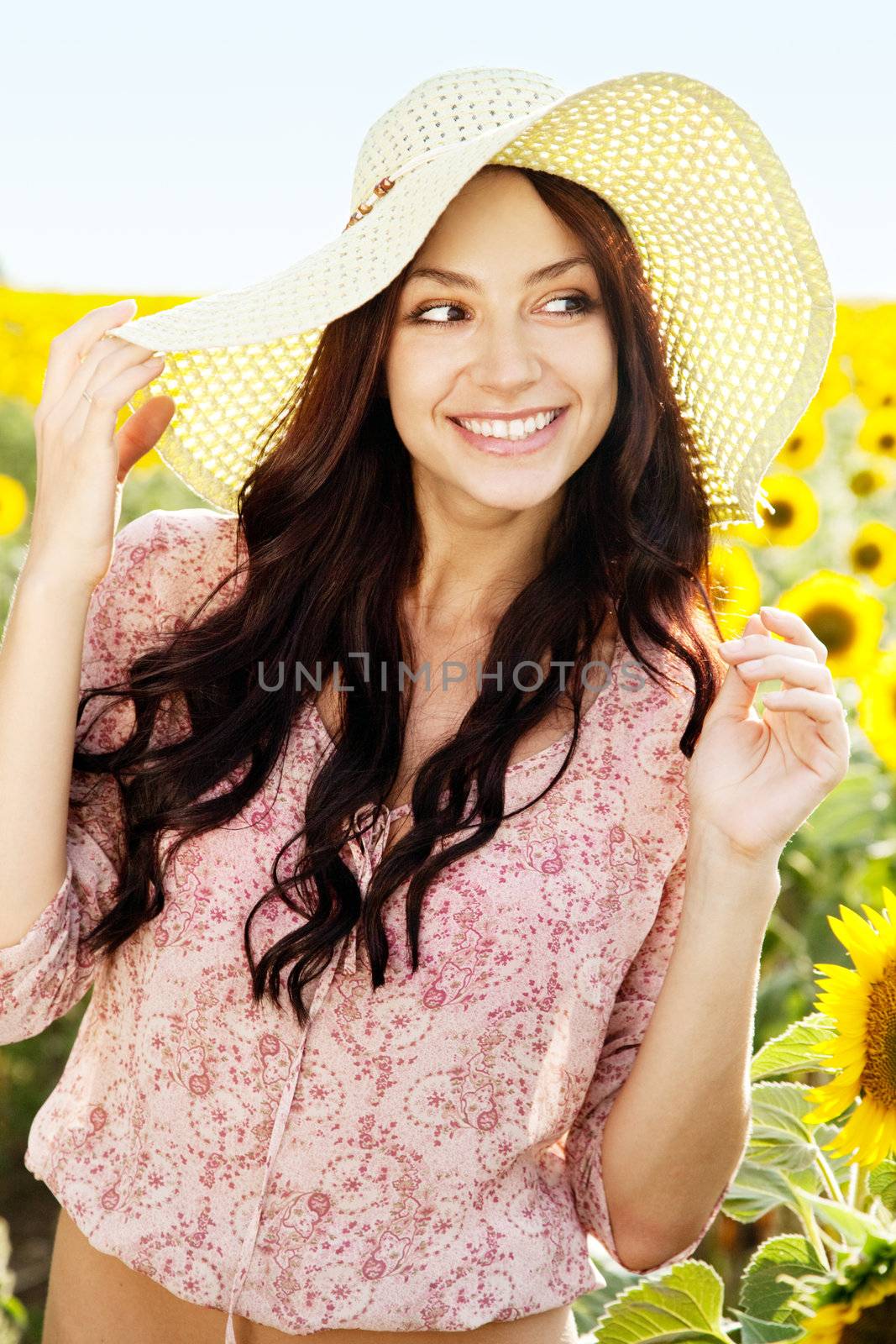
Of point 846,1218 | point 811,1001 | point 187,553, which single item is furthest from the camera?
point 811,1001

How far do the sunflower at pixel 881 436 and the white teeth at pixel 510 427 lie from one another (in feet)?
9.16

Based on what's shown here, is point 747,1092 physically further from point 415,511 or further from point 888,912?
point 415,511

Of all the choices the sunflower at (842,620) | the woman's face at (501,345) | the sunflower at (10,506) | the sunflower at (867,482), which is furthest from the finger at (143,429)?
the sunflower at (867,482)

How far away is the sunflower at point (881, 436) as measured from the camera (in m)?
4.14

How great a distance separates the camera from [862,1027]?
1.35 metres

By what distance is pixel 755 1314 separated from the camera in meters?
1.54

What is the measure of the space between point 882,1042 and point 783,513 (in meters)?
2.61

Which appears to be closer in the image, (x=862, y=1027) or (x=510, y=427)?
(x=862, y=1027)

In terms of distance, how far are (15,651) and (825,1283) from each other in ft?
3.40

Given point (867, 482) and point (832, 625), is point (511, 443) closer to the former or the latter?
point (832, 625)

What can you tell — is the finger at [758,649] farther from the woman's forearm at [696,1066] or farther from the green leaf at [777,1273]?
the green leaf at [777,1273]

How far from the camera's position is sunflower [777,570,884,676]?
3.10m

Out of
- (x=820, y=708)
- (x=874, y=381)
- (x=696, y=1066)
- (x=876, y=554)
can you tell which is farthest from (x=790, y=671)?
(x=874, y=381)

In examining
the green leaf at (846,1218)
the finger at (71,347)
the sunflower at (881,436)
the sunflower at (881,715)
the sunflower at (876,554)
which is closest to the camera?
the green leaf at (846,1218)
